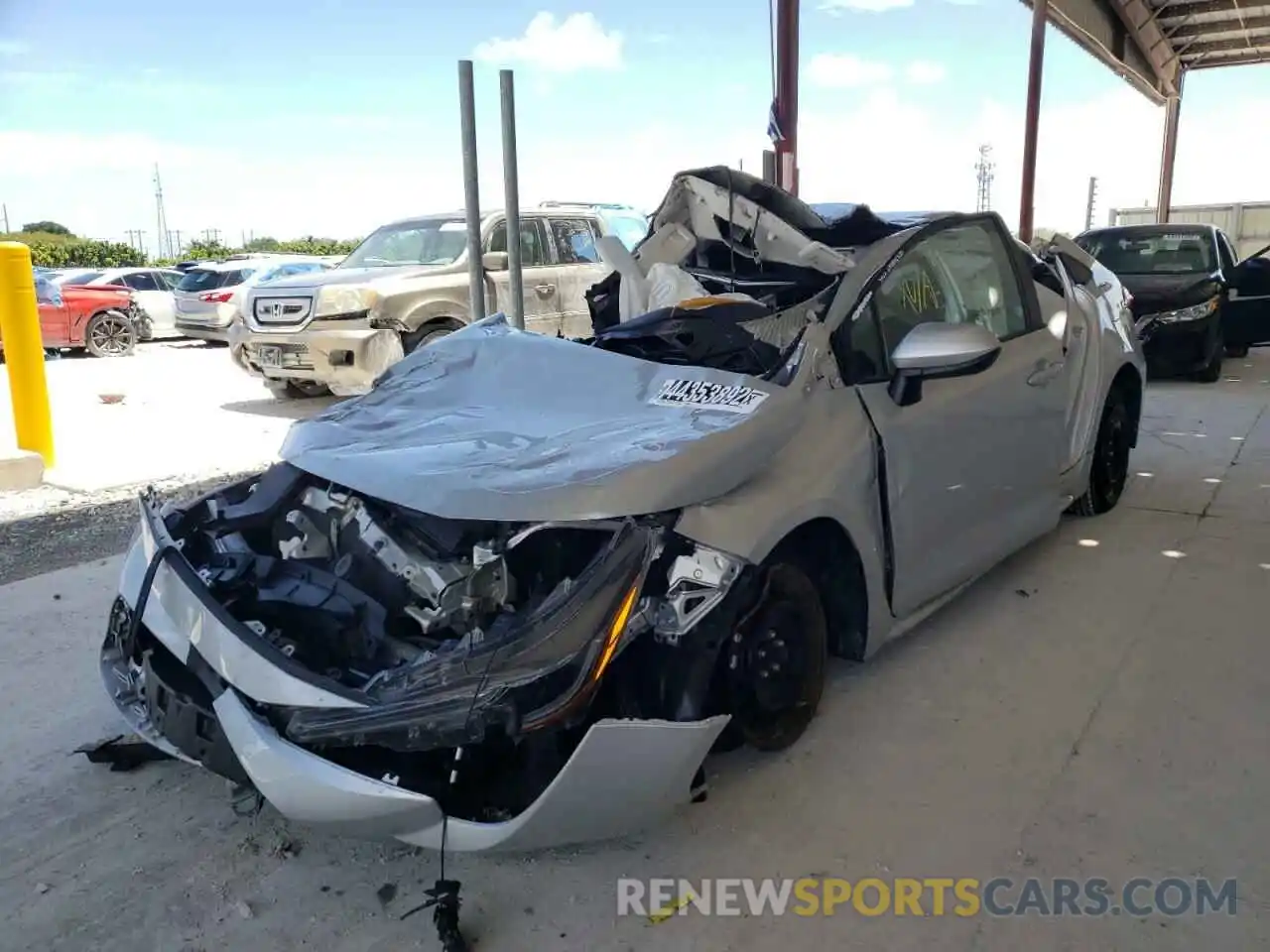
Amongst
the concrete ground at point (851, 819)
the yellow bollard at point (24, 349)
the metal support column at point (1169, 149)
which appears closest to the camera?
the concrete ground at point (851, 819)

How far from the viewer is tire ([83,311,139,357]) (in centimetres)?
1506

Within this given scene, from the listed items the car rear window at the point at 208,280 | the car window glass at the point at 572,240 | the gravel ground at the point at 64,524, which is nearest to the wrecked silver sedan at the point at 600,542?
the gravel ground at the point at 64,524

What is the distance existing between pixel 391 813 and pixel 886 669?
203 centimetres

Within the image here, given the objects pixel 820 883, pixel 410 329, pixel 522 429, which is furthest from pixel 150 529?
pixel 410 329

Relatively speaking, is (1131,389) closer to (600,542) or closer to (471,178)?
(471,178)

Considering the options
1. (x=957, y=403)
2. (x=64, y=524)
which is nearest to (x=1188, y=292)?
(x=957, y=403)

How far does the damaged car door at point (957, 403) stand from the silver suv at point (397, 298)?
17.3 feet

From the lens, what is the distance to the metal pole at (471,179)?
5055 mm

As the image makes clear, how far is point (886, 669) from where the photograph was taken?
11.8ft

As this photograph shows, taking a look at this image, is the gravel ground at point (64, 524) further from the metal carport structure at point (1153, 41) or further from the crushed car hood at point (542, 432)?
the metal carport structure at point (1153, 41)

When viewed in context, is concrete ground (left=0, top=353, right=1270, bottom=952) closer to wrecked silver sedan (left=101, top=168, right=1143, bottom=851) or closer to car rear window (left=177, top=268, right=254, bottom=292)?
wrecked silver sedan (left=101, top=168, right=1143, bottom=851)

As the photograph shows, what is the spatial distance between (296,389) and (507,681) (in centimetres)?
866

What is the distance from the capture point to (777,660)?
2.81m

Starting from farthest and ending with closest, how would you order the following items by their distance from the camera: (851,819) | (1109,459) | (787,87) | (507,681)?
1. (787,87)
2. (1109,459)
3. (851,819)
4. (507,681)
